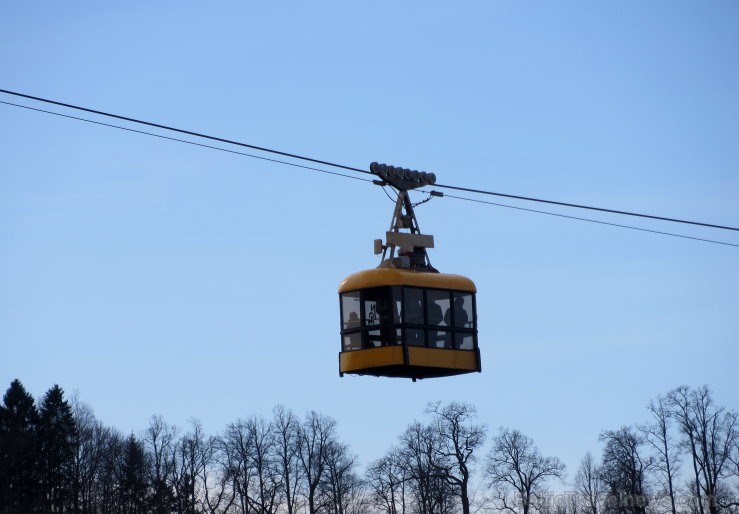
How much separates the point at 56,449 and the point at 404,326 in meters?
68.6

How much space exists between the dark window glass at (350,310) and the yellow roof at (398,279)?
174 mm

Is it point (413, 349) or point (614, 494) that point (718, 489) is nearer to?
point (614, 494)

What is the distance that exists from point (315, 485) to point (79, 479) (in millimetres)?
18685

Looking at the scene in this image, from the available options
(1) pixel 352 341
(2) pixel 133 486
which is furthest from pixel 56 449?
(1) pixel 352 341

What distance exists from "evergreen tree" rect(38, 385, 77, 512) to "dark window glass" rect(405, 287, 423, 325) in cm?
6549

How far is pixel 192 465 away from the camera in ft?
347

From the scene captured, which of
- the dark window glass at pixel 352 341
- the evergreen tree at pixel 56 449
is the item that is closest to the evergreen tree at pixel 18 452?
the evergreen tree at pixel 56 449

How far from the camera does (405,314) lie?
37.1 metres

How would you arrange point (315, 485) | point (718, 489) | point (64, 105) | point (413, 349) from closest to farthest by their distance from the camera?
point (64, 105) < point (413, 349) < point (718, 489) < point (315, 485)

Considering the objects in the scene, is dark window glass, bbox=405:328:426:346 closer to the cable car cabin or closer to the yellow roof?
the cable car cabin

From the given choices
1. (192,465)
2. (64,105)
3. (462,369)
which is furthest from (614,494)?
(64,105)

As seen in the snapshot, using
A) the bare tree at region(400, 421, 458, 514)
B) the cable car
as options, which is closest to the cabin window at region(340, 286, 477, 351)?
the cable car

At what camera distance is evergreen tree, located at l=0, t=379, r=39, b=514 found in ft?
305

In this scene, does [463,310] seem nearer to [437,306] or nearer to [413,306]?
[437,306]
